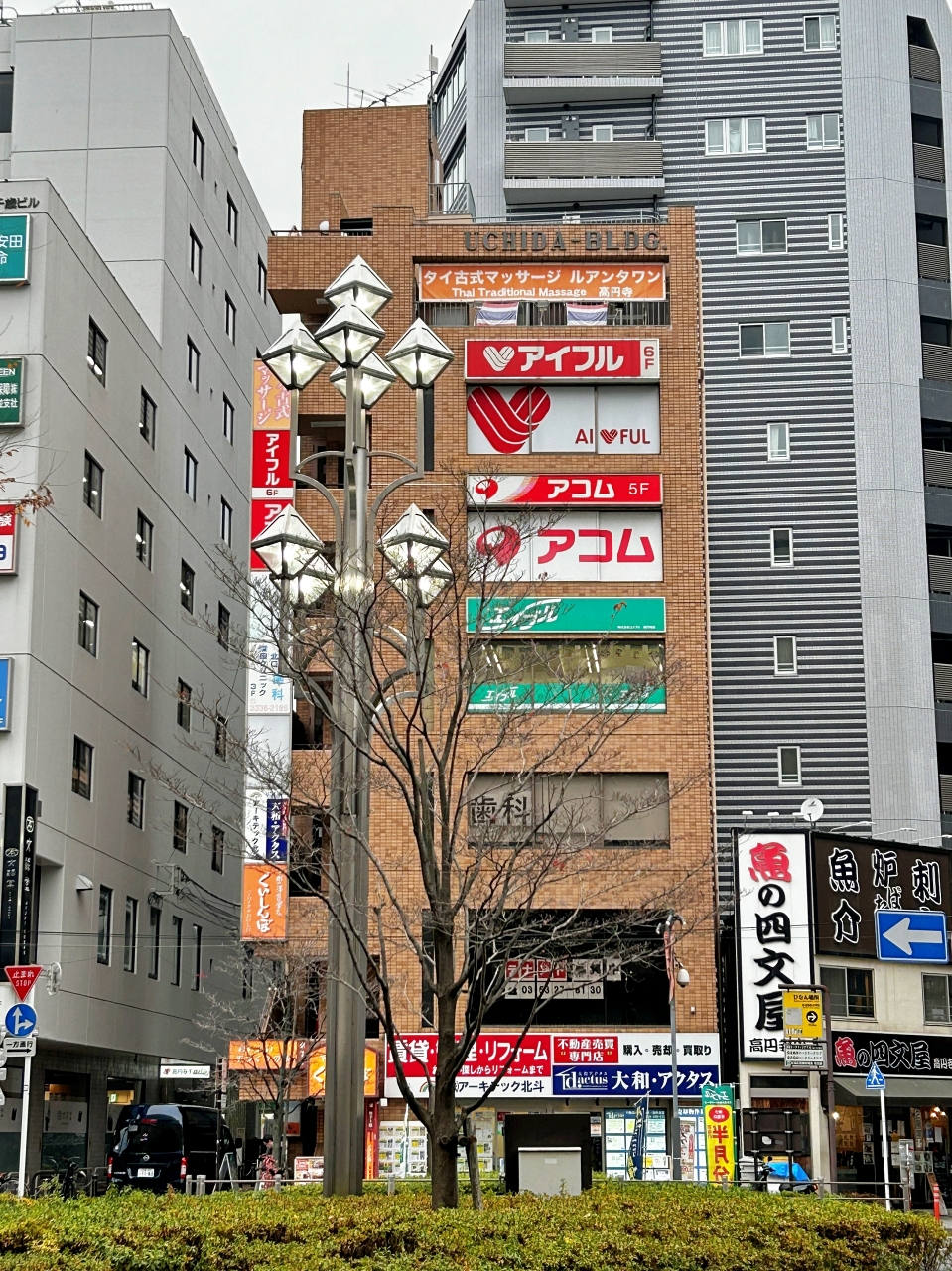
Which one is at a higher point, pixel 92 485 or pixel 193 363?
pixel 193 363

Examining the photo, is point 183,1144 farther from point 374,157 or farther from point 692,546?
point 374,157

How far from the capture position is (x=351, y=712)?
16.1m

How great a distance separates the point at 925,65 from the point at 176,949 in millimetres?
40792

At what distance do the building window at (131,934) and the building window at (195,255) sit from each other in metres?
23.7

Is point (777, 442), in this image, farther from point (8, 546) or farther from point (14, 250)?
point (8, 546)

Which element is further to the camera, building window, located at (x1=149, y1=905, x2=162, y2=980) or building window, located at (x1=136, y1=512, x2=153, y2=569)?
A: building window, located at (x1=136, y1=512, x2=153, y2=569)

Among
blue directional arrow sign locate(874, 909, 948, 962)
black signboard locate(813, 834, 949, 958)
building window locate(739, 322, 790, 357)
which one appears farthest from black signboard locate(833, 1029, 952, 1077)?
building window locate(739, 322, 790, 357)

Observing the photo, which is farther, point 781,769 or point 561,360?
point 781,769

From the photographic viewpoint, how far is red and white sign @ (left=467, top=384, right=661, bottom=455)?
4772 cm

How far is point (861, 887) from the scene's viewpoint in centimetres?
4584

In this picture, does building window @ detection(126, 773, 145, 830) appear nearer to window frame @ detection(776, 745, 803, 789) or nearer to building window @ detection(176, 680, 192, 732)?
building window @ detection(176, 680, 192, 732)

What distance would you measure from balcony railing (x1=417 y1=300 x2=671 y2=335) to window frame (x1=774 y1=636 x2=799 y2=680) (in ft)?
41.2

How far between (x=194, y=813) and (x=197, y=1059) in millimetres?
8212

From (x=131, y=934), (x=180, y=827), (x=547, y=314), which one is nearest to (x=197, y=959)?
(x=180, y=827)
